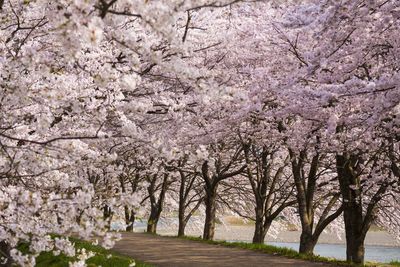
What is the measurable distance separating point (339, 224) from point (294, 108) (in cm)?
1932

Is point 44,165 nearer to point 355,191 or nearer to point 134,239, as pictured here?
point 355,191

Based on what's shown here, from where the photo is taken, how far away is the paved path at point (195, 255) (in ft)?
40.4

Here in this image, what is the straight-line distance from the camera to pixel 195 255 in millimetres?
13906

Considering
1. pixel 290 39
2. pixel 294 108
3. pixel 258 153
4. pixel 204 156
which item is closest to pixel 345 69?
pixel 294 108

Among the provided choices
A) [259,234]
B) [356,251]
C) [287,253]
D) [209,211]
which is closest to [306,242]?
[287,253]

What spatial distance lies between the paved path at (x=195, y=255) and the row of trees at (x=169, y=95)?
7.45 feet

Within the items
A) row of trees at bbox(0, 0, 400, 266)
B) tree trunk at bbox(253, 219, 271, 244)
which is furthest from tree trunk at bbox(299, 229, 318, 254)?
A: tree trunk at bbox(253, 219, 271, 244)

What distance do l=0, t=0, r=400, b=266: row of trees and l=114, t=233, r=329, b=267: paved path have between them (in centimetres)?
227

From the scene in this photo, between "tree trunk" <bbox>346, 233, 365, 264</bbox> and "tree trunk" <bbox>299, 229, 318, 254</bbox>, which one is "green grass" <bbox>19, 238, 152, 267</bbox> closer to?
"tree trunk" <bbox>299, 229, 318, 254</bbox>

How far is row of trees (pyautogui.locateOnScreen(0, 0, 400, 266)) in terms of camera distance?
14.5 ft

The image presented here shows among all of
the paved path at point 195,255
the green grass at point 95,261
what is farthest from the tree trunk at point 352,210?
the green grass at point 95,261

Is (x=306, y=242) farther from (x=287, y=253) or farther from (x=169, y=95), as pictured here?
(x=169, y=95)

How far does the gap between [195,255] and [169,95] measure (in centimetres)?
452

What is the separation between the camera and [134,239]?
19.2m
